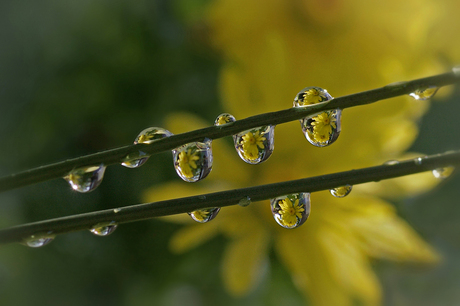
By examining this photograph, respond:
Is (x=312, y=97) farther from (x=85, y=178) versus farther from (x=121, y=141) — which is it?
(x=121, y=141)

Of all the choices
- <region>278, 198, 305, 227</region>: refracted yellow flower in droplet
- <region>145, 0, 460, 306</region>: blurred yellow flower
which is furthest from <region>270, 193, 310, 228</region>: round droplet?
<region>145, 0, 460, 306</region>: blurred yellow flower

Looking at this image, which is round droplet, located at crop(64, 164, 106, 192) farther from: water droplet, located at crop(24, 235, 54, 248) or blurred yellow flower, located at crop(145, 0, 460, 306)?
blurred yellow flower, located at crop(145, 0, 460, 306)

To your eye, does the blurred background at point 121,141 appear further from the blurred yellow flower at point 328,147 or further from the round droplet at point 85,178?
the round droplet at point 85,178

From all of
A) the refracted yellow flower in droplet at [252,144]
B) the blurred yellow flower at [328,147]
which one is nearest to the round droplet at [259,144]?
the refracted yellow flower in droplet at [252,144]

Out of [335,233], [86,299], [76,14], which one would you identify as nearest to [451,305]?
[335,233]

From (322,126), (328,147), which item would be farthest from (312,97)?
(328,147)

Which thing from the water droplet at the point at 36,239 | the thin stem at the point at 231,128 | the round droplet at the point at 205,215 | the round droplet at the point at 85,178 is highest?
the thin stem at the point at 231,128
